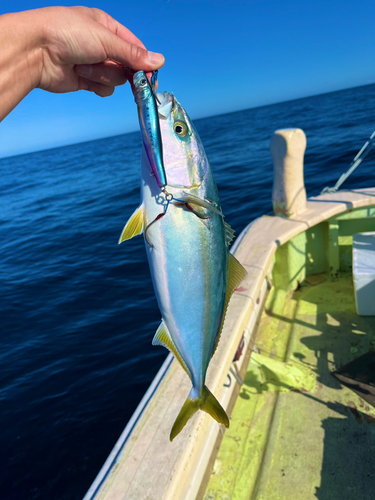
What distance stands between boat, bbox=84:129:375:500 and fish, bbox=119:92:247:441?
1.48m

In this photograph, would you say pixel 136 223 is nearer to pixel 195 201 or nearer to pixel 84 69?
pixel 195 201

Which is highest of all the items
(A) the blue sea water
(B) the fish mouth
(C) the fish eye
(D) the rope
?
(B) the fish mouth

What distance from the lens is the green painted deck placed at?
10.4 ft

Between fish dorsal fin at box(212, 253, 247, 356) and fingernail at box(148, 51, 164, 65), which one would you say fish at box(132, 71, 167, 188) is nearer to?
fingernail at box(148, 51, 164, 65)

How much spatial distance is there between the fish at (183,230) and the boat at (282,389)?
1483 mm

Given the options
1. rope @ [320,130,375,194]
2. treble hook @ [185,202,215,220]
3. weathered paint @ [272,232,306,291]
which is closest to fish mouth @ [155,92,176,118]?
treble hook @ [185,202,215,220]

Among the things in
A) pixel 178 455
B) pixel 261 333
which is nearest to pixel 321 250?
pixel 261 333

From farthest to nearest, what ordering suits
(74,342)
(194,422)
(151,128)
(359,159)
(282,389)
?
(74,342), (359,159), (282,389), (194,422), (151,128)

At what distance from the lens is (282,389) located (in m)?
4.15

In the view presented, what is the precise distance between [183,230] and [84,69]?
1314 mm

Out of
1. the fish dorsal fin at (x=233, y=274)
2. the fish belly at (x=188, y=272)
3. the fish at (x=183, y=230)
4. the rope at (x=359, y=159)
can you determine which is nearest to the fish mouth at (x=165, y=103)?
the fish at (x=183, y=230)

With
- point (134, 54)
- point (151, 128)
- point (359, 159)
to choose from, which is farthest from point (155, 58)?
point (359, 159)

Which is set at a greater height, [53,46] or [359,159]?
[53,46]

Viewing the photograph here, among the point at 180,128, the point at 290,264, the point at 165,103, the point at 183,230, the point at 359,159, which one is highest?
the point at 165,103
